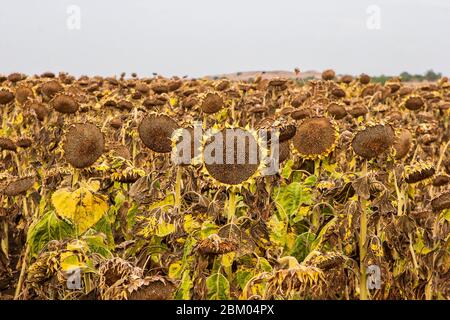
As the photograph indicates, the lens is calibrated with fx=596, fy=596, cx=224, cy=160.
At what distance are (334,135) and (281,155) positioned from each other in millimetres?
519

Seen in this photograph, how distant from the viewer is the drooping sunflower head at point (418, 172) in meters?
3.86

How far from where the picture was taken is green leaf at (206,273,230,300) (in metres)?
2.96

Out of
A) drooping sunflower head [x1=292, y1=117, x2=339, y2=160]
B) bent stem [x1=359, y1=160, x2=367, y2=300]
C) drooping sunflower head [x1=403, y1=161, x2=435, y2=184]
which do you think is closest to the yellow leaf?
bent stem [x1=359, y1=160, x2=367, y2=300]

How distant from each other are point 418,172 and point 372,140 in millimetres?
466

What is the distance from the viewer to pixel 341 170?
581cm

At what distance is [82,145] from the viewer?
3.54 metres

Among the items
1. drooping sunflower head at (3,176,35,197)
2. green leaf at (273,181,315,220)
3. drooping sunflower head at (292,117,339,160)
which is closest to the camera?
drooping sunflower head at (3,176,35,197)

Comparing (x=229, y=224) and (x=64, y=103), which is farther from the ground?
(x=64, y=103)

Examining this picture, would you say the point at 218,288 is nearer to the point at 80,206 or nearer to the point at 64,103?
the point at 80,206

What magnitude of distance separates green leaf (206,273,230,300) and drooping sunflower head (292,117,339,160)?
5.95ft

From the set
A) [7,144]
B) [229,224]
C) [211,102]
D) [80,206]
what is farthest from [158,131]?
[211,102]

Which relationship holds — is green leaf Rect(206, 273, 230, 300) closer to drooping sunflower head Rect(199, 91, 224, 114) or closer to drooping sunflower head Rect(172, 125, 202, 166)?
drooping sunflower head Rect(172, 125, 202, 166)
